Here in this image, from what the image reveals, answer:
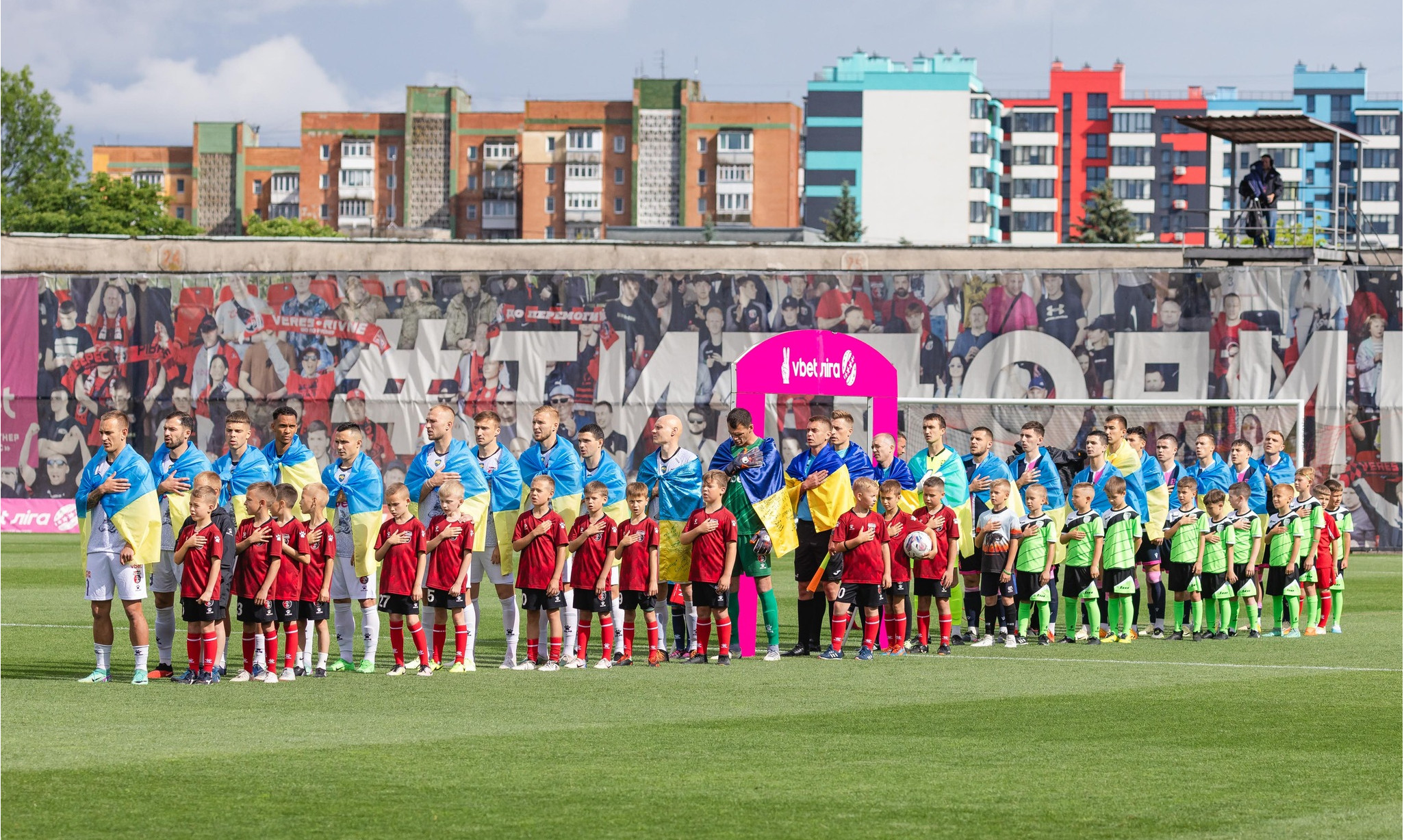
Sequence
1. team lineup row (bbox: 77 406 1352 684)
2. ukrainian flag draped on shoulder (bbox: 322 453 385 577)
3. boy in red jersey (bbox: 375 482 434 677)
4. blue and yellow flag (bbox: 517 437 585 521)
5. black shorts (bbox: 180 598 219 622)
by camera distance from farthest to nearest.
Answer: blue and yellow flag (bbox: 517 437 585 521)
ukrainian flag draped on shoulder (bbox: 322 453 385 577)
boy in red jersey (bbox: 375 482 434 677)
team lineup row (bbox: 77 406 1352 684)
black shorts (bbox: 180 598 219 622)

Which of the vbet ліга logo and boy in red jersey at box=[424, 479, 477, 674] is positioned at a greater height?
the vbet ліга logo

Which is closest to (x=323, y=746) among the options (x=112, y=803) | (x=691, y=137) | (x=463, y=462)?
(x=112, y=803)

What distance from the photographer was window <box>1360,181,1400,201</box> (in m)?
132

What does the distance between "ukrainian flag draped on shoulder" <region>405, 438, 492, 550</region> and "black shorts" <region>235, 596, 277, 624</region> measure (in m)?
1.41

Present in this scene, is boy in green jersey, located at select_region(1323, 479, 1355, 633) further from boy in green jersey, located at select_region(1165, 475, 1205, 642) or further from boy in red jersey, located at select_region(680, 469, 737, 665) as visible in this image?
boy in red jersey, located at select_region(680, 469, 737, 665)

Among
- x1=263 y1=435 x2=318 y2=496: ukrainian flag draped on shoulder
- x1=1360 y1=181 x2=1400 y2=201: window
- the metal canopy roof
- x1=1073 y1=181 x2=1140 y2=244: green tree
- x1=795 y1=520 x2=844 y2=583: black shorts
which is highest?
x1=1360 y1=181 x2=1400 y2=201: window

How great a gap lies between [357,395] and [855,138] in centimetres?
8783

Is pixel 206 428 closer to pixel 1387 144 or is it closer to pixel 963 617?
pixel 963 617

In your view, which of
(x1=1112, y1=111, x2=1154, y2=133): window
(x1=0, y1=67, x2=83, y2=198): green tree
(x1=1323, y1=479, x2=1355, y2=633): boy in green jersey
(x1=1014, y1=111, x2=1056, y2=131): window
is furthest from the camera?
(x1=1112, y1=111, x2=1154, y2=133): window

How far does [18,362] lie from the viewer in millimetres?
33000

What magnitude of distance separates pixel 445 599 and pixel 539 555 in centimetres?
75

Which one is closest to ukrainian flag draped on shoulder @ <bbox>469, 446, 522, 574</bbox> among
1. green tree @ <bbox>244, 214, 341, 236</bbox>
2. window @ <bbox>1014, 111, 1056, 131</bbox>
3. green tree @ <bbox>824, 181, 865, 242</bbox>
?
green tree @ <bbox>824, 181, 865, 242</bbox>

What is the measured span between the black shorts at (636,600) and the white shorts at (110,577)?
3447mm

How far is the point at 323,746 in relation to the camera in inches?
350
